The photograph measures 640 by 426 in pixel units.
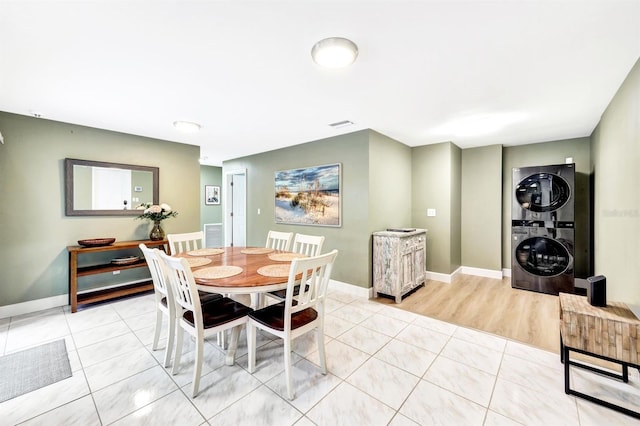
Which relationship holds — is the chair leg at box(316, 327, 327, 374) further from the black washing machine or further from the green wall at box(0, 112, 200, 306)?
the black washing machine

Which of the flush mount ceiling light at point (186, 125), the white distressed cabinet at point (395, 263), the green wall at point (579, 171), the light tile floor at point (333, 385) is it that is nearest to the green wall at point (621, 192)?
the light tile floor at point (333, 385)

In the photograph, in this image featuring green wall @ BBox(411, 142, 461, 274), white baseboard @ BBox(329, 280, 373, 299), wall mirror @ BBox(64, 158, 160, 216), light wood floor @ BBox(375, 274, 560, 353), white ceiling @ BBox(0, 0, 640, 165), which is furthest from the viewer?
green wall @ BBox(411, 142, 461, 274)

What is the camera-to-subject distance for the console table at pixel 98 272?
316 cm

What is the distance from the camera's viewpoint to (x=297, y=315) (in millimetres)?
2072

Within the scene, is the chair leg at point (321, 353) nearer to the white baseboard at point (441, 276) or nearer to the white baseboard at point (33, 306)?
the white baseboard at point (441, 276)

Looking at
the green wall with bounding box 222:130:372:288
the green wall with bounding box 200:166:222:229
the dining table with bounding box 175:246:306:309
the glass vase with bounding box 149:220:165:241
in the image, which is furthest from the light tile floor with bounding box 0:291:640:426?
the green wall with bounding box 200:166:222:229

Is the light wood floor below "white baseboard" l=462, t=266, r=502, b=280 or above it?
below

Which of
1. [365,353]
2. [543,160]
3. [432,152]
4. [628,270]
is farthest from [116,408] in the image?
[543,160]

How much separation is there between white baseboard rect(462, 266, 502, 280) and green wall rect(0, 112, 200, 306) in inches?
223

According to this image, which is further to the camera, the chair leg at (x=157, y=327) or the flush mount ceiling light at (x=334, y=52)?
the chair leg at (x=157, y=327)

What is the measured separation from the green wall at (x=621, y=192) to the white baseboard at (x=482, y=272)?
1538 millimetres

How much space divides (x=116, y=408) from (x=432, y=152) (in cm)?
487

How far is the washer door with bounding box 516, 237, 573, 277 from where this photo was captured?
3.77m

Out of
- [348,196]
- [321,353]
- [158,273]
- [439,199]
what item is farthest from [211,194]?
[321,353]
